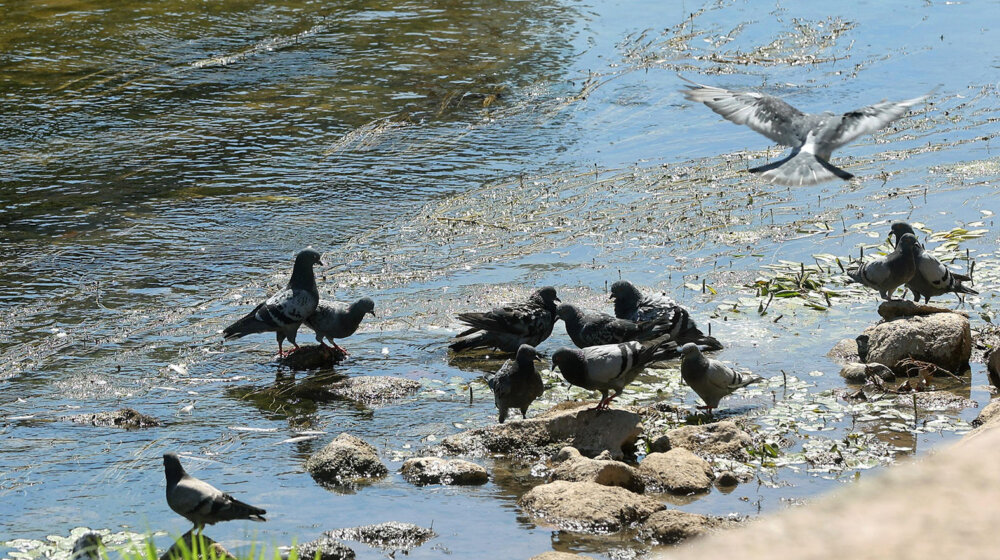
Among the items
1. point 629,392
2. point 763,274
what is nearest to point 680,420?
point 629,392

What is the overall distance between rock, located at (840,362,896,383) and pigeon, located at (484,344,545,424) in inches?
80.3

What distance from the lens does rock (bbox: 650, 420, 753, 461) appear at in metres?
Answer: 6.41

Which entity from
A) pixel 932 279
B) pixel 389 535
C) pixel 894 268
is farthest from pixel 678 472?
pixel 932 279

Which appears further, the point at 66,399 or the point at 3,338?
the point at 3,338

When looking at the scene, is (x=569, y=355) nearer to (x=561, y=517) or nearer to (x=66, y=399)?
(x=561, y=517)

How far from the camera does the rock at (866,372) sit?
24.1 feet

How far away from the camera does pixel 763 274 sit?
9.53 meters

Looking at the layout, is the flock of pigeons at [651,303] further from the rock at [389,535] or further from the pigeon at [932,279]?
the rock at [389,535]

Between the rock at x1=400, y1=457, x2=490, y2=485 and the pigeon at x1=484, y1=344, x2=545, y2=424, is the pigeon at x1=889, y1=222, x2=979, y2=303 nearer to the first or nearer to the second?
the pigeon at x1=484, y1=344, x2=545, y2=424

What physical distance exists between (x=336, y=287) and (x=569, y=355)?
3316mm

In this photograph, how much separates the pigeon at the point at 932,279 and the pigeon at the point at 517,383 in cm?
306

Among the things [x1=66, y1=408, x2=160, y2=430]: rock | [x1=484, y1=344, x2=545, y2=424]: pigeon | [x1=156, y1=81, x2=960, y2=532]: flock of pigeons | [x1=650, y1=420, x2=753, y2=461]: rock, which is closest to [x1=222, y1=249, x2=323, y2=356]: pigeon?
[x1=156, y1=81, x2=960, y2=532]: flock of pigeons

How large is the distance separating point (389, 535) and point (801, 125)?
16.4ft

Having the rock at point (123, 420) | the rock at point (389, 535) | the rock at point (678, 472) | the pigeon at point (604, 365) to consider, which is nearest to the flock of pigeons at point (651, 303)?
the pigeon at point (604, 365)
